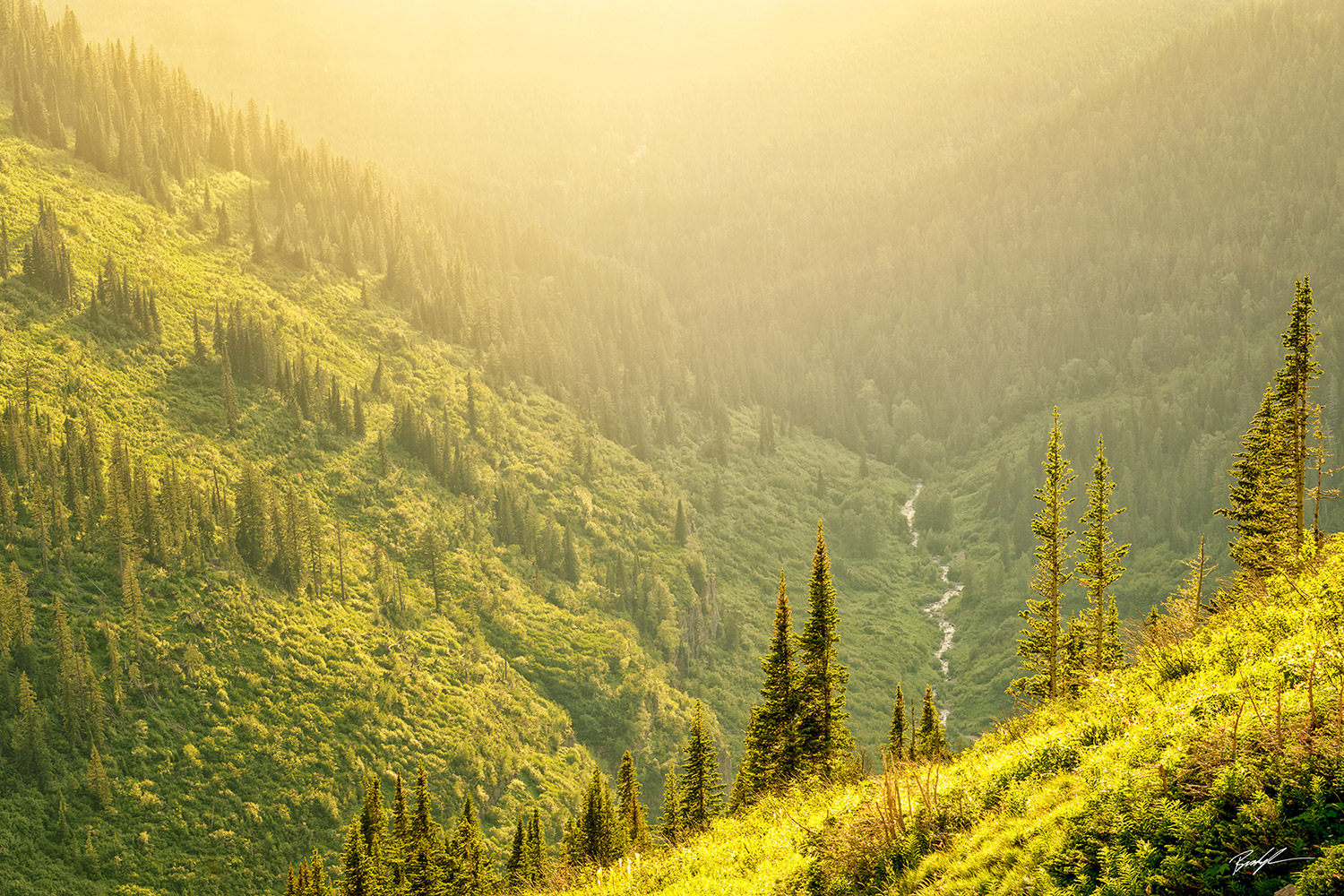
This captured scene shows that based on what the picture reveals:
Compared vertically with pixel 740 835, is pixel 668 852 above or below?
below

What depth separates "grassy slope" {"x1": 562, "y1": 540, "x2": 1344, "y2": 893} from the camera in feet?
44.5

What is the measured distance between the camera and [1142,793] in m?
15.4

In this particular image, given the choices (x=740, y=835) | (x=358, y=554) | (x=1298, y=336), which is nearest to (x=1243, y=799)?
(x=740, y=835)

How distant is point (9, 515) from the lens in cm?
9519

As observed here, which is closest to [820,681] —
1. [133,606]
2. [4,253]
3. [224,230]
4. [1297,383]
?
[1297,383]

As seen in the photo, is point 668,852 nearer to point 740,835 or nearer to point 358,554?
point 740,835

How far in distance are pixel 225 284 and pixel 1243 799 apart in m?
181

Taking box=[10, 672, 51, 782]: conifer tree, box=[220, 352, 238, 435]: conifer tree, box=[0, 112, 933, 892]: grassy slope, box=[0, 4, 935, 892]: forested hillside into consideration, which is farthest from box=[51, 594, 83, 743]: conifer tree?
box=[220, 352, 238, 435]: conifer tree

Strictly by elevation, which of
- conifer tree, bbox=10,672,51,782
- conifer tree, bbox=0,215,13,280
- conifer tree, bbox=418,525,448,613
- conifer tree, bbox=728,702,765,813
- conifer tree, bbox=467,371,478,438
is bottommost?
conifer tree, bbox=418,525,448,613

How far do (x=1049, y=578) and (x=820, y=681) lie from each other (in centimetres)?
1398

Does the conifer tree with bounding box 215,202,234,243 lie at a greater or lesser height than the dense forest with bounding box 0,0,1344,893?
greater

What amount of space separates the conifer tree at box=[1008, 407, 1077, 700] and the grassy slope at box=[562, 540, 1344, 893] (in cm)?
1813

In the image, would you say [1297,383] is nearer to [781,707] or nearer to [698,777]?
[781,707]

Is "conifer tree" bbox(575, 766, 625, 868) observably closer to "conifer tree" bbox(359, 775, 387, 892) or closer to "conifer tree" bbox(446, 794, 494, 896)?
"conifer tree" bbox(446, 794, 494, 896)
